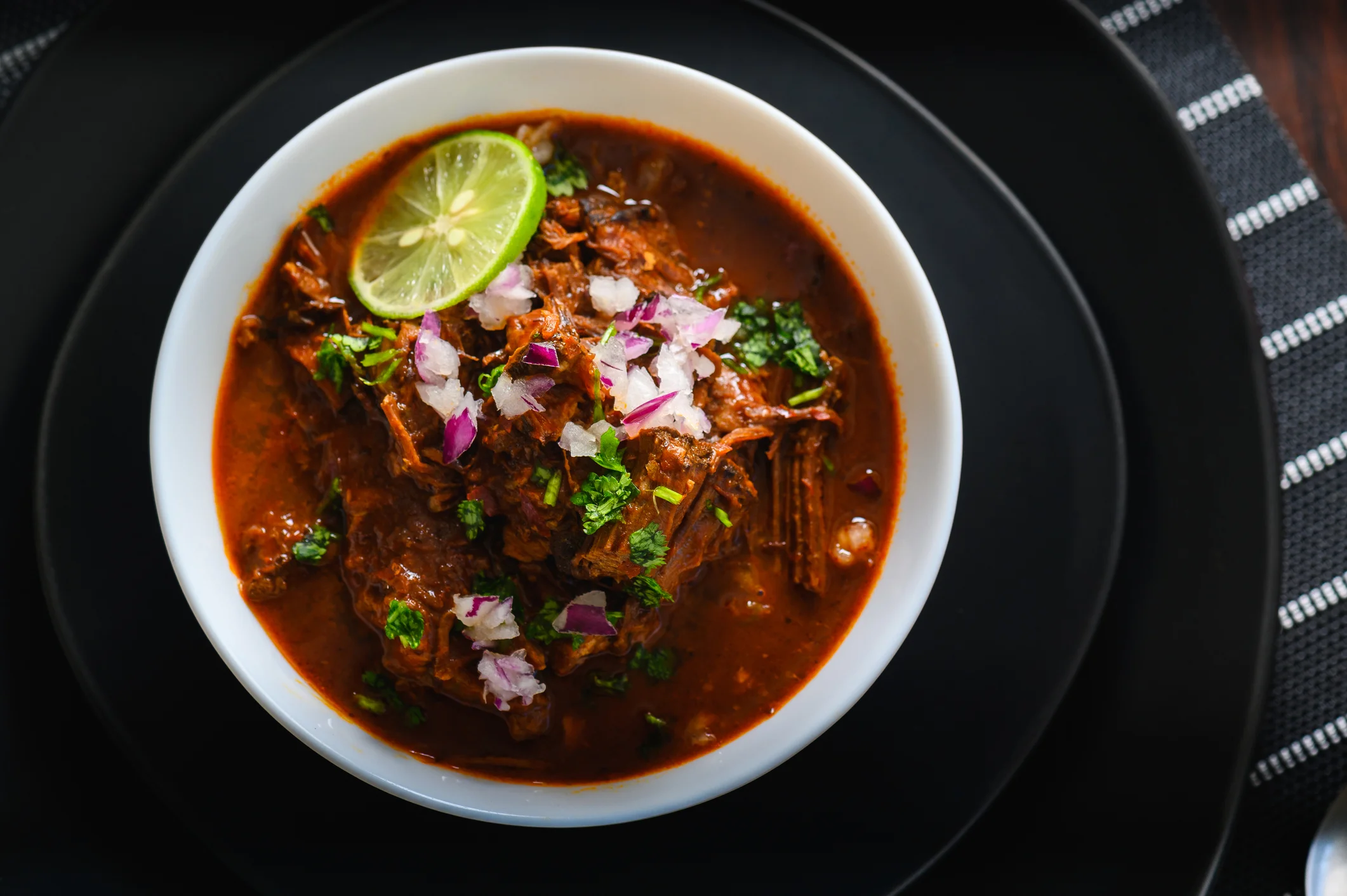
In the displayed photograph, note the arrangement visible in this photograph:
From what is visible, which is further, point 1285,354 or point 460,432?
point 1285,354

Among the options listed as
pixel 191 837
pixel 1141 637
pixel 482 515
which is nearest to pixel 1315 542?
pixel 1141 637

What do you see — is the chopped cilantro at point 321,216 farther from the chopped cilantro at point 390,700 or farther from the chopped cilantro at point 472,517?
the chopped cilantro at point 390,700

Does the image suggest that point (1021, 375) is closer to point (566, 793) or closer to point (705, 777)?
point (705, 777)

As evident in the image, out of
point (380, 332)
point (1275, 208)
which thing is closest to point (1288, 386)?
point (1275, 208)

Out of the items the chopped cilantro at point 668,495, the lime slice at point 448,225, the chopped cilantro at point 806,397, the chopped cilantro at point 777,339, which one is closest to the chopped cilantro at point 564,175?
the lime slice at point 448,225

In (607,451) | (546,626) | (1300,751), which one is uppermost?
(607,451)

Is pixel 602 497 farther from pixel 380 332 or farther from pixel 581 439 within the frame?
pixel 380 332
